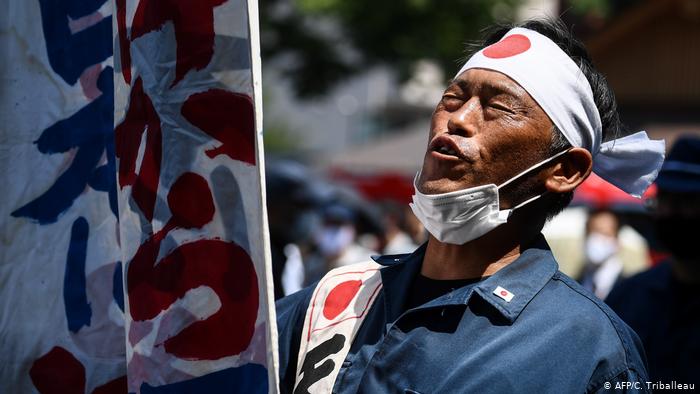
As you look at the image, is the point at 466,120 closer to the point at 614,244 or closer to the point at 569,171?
the point at 569,171

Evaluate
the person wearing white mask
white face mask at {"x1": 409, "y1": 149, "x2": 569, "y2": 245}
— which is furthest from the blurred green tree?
white face mask at {"x1": 409, "y1": 149, "x2": 569, "y2": 245}

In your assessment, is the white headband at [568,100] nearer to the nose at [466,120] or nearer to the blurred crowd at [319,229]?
the nose at [466,120]

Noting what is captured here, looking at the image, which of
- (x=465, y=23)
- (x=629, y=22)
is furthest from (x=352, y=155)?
(x=629, y=22)

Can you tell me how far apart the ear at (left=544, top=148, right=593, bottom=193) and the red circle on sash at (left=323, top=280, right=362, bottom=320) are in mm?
519

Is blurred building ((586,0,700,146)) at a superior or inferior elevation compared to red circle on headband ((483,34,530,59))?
inferior

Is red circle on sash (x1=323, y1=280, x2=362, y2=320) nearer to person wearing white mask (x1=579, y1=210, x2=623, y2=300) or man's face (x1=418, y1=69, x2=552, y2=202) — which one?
man's face (x1=418, y1=69, x2=552, y2=202)

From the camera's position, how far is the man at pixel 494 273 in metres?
2.12

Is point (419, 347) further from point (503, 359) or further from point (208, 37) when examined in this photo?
point (208, 37)

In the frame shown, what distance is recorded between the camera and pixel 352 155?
60.4 feet

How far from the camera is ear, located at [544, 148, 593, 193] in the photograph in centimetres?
239

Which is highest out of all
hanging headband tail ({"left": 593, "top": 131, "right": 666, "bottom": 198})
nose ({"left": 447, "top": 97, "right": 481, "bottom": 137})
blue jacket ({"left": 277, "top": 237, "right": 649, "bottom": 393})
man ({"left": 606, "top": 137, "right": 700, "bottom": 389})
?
nose ({"left": 447, "top": 97, "right": 481, "bottom": 137})

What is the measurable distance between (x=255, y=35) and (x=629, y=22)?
18355mm

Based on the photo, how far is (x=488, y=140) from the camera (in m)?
2.30

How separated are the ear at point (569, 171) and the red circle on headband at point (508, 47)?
0.26 meters
